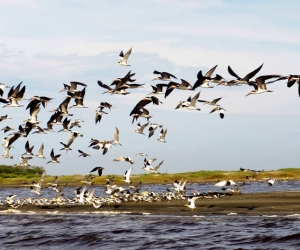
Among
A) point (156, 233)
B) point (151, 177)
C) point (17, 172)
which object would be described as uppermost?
point (17, 172)

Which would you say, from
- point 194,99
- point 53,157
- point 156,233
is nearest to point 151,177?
point 53,157

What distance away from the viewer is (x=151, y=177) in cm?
6353

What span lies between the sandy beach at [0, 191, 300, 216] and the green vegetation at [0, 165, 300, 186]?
84.8ft

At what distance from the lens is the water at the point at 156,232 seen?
2122 centimetres

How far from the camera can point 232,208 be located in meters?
28.3

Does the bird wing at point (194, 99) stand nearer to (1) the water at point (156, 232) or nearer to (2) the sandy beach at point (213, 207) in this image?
(2) the sandy beach at point (213, 207)

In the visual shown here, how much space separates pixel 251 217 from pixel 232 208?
2.82 m

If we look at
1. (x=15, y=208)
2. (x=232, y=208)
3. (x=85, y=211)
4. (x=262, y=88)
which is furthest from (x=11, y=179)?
(x=262, y=88)

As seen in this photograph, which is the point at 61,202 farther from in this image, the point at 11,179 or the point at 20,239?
the point at 11,179

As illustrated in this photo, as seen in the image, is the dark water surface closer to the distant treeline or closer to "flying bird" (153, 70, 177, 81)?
"flying bird" (153, 70, 177, 81)

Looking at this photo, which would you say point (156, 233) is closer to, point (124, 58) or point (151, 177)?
point (124, 58)

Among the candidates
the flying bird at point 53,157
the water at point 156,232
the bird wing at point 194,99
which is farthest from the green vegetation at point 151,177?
the water at point 156,232

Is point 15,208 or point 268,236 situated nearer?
point 268,236

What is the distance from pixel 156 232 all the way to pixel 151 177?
40.0 metres
